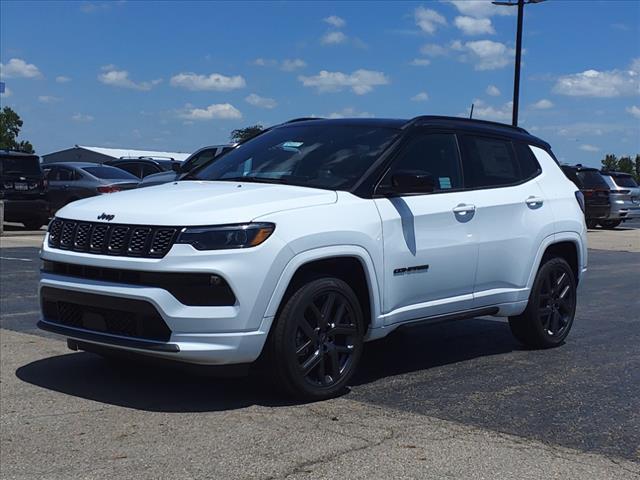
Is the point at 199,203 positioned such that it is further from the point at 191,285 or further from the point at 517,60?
the point at 517,60

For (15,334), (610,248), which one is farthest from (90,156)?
(15,334)

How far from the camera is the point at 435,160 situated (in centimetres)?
641

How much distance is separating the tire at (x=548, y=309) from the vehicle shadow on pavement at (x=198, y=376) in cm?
25

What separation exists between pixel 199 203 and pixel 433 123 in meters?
2.10

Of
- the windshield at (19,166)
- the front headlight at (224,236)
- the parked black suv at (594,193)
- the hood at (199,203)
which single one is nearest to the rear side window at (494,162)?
the hood at (199,203)

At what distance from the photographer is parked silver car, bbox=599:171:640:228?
2667cm

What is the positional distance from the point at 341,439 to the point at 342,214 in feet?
4.84

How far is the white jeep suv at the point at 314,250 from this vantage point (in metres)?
4.96

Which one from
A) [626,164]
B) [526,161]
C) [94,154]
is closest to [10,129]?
[94,154]

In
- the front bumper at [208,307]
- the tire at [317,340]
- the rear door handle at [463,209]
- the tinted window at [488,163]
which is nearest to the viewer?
the front bumper at [208,307]

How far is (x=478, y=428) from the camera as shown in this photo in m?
4.88

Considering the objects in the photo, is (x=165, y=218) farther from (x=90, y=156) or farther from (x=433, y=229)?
(x=90, y=156)

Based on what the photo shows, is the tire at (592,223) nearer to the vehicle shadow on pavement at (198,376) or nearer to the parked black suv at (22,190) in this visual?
the parked black suv at (22,190)

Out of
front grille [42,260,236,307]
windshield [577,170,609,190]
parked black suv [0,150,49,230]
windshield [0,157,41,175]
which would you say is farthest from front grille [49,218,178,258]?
windshield [577,170,609,190]
